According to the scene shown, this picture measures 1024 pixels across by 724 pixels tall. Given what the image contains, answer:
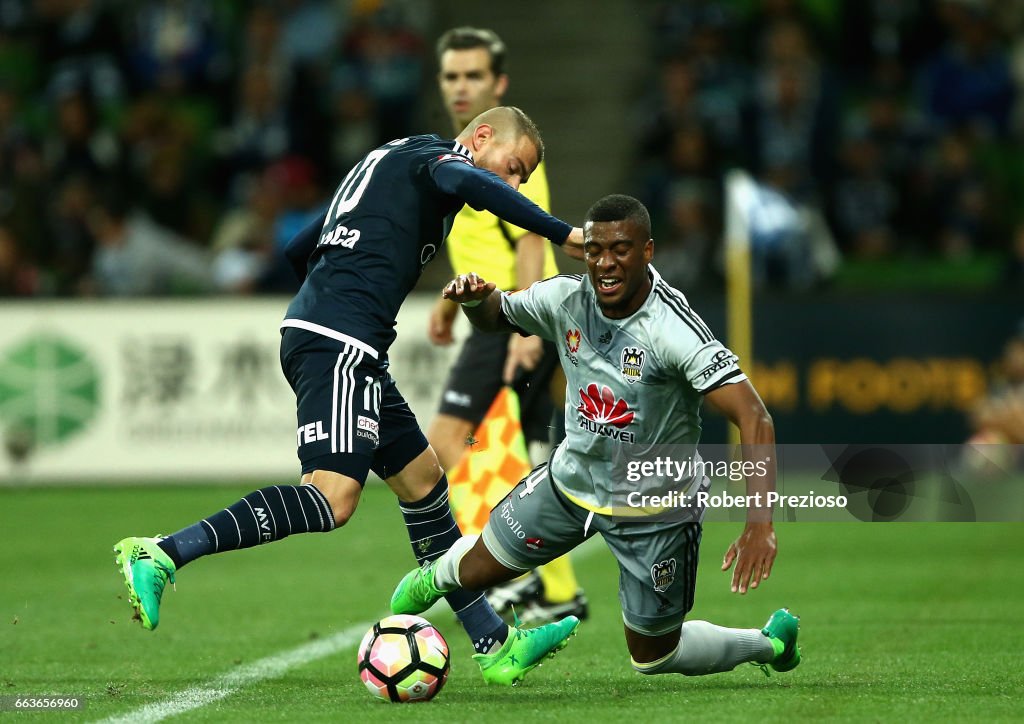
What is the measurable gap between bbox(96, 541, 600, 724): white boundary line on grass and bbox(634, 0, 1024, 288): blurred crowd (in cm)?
764

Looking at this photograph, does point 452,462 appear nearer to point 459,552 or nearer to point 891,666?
point 459,552

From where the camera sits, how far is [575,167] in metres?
17.1

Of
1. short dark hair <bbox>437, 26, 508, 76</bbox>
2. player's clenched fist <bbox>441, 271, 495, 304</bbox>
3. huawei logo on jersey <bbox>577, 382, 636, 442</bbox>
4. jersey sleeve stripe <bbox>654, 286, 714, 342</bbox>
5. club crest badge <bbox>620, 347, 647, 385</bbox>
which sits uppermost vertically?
short dark hair <bbox>437, 26, 508, 76</bbox>

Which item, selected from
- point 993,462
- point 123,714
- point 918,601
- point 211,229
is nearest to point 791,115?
point 993,462

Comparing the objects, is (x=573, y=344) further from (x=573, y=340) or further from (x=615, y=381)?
(x=615, y=381)

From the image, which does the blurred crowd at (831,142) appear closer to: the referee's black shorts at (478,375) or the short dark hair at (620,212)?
the referee's black shorts at (478,375)

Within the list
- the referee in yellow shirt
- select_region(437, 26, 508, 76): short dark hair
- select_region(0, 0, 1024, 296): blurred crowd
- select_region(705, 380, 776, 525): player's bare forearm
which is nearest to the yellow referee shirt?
the referee in yellow shirt

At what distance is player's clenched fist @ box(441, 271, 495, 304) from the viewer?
5.20 m

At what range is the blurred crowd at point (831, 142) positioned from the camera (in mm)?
14367

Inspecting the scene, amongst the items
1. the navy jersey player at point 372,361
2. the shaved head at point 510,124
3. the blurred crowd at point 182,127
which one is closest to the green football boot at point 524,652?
the navy jersey player at point 372,361

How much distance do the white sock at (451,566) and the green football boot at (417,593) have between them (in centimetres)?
4

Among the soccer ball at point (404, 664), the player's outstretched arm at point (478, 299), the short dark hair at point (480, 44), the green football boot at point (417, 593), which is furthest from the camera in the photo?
the short dark hair at point (480, 44)

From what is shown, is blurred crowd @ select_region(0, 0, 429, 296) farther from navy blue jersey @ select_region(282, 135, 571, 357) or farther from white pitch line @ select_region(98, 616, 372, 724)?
navy blue jersey @ select_region(282, 135, 571, 357)

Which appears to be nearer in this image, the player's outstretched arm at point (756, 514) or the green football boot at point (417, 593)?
the player's outstretched arm at point (756, 514)
